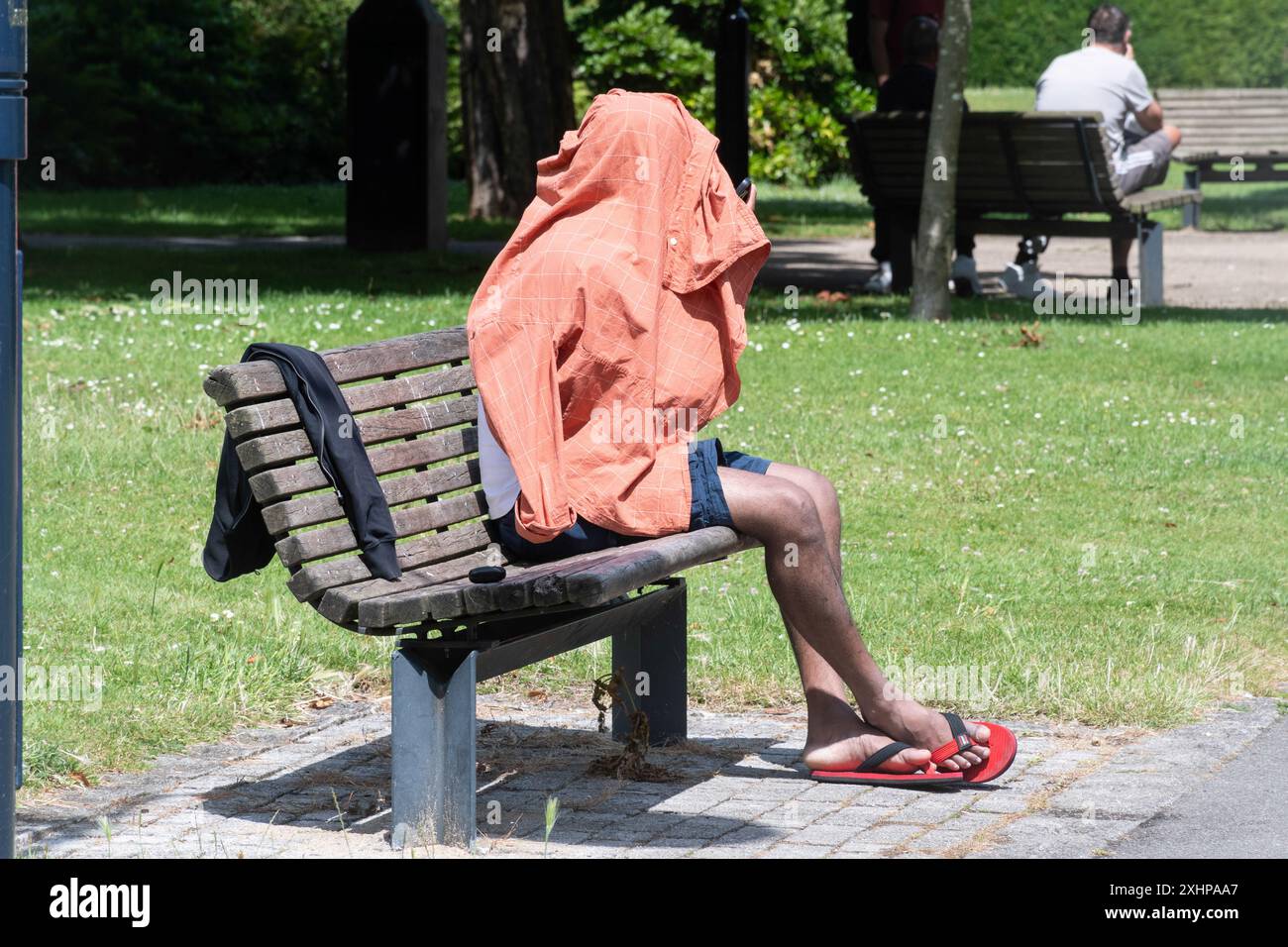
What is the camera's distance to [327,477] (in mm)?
4375

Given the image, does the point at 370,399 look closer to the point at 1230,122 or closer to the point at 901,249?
the point at 901,249

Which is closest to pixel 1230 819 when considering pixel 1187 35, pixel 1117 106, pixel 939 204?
pixel 939 204

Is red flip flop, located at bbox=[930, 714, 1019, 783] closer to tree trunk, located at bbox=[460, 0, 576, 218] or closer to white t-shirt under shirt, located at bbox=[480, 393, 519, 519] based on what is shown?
white t-shirt under shirt, located at bbox=[480, 393, 519, 519]

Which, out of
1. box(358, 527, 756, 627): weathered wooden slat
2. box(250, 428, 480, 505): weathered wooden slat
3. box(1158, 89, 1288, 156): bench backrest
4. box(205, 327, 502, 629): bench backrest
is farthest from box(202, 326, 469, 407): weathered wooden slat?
box(1158, 89, 1288, 156): bench backrest

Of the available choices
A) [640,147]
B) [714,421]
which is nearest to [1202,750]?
[640,147]

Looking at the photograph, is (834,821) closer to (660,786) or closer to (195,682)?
(660,786)

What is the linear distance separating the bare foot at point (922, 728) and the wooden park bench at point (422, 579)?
519 mm

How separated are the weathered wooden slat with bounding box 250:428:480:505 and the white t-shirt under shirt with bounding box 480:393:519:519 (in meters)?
0.19

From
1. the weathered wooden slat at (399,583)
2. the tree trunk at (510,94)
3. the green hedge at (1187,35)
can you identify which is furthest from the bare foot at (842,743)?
the green hedge at (1187,35)

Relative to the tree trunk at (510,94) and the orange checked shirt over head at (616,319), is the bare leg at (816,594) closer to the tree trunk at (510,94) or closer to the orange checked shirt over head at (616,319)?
the orange checked shirt over head at (616,319)

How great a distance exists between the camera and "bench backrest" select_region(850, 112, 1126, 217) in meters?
13.0

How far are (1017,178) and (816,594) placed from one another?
371 inches

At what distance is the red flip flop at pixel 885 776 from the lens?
4.68 metres
